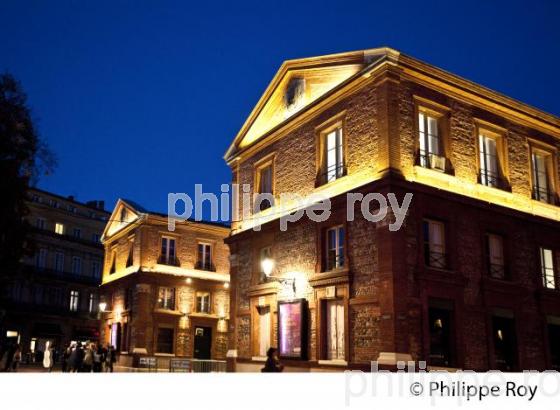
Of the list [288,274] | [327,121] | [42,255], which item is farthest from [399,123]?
[42,255]

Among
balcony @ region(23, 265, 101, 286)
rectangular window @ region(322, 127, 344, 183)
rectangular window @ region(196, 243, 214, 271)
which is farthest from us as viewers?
balcony @ region(23, 265, 101, 286)

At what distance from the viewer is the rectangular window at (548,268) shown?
2119 centimetres

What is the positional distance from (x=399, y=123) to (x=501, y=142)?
4975 mm

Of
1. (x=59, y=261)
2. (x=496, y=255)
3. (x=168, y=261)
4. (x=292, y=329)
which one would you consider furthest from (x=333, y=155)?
(x=59, y=261)

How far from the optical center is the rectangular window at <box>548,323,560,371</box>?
20.1 metres

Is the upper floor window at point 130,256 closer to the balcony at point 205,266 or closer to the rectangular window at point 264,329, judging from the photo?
the balcony at point 205,266

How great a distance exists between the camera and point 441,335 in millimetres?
17891

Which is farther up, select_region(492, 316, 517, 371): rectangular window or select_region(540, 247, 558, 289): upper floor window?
select_region(540, 247, 558, 289): upper floor window

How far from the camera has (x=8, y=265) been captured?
22047 millimetres

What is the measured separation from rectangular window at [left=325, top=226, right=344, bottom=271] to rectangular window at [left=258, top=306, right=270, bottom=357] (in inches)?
161

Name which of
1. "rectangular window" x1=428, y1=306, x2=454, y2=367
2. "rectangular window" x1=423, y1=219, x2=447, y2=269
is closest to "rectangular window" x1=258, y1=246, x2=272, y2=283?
"rectangular window" x1=423, y1=219, x2=447, y2=269

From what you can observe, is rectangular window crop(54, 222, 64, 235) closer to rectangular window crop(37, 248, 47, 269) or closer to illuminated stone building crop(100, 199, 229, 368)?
rectangular window crop(37, 248, 47, 269)

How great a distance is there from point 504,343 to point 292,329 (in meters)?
6.96
